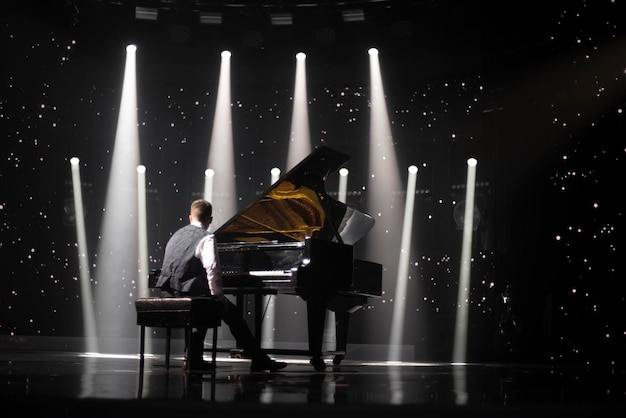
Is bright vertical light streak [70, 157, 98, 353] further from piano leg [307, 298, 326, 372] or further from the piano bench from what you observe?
the piano bench

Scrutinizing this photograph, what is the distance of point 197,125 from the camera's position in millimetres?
10195

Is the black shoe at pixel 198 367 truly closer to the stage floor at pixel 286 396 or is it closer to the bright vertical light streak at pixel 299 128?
the stage floor at pixel 286 396

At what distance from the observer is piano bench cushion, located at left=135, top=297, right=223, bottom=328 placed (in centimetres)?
462

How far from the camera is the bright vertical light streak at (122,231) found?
32.4 ft

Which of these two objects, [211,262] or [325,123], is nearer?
[211,262]

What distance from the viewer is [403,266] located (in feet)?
32.2

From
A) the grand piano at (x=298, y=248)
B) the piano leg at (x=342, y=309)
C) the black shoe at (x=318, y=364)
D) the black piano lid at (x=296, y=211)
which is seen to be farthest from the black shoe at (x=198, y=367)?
the piano leg at (x=342, y=309)

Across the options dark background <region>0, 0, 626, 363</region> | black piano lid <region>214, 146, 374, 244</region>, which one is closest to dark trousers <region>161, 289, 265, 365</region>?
black piano lid <region>214, 146, 374, 244</region>

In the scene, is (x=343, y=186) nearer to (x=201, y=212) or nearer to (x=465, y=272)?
(x=465, y=272)

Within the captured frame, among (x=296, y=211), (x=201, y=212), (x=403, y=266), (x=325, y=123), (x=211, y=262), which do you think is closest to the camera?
(x=211, y=262)

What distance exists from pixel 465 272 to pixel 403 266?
83 centimetres

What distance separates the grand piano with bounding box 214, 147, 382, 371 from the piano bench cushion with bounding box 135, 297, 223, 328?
772 mm

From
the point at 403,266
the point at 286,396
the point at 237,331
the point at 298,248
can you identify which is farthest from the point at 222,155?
the point at 286,396

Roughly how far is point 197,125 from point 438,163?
3.29 metres
